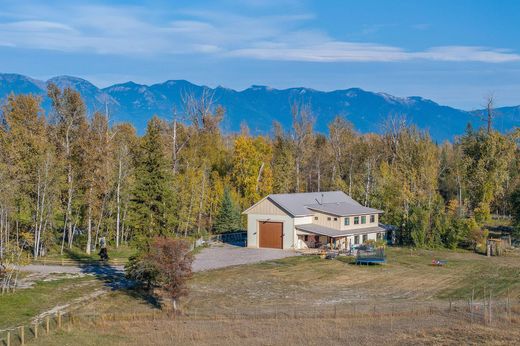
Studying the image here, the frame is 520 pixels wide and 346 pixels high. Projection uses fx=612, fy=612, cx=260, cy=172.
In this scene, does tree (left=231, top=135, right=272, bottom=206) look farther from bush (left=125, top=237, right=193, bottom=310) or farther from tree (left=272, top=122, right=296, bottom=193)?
bush (left=125, top=237, right=193, bottom=310)

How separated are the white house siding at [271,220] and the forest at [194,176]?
682 cm

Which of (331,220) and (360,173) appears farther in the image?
(360,173)

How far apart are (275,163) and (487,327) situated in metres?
59.1

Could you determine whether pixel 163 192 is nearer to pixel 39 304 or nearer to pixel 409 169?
pixel 39 304

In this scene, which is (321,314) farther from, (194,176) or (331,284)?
(194,176)

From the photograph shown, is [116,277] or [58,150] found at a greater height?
[58,150]

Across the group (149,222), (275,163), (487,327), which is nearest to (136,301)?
(149,222)

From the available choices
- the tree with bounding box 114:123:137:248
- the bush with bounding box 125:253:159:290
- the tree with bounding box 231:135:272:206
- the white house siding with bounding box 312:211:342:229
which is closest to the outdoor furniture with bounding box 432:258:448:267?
the white house siding with bounding box 312:211:342:229

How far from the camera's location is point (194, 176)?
70.6 metres

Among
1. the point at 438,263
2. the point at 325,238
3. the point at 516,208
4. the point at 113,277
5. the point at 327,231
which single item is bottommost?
the point at 113,277

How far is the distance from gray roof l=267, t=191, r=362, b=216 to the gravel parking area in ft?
14.9

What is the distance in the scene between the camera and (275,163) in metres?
88.2

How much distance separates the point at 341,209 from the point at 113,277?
2797 cm

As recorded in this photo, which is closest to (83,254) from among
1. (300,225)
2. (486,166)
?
(300,225)
